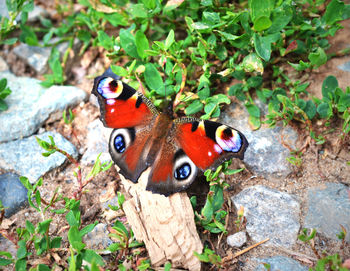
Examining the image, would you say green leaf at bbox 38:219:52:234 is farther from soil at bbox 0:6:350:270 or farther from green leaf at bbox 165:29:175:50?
green leaf at bbox 165:29:175:50

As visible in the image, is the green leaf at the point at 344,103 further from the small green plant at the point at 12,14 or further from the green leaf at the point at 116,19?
the small green plant at the point at 12,14

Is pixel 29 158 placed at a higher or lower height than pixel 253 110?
higher

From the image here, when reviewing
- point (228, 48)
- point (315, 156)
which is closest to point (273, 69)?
point (228, 48)

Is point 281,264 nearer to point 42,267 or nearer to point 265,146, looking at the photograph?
point 265,146

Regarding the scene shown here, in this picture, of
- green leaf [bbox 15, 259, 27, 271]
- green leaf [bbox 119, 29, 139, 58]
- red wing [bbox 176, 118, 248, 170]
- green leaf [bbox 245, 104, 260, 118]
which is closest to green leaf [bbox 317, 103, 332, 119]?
green leaf [bbox 245, 104, 260, 118]

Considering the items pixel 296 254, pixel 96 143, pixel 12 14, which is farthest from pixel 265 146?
pixel 12 14

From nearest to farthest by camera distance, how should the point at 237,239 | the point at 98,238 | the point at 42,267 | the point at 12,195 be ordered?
the point at 42,267, the point at 237,239, the point at 98,238, the point at 12,195
